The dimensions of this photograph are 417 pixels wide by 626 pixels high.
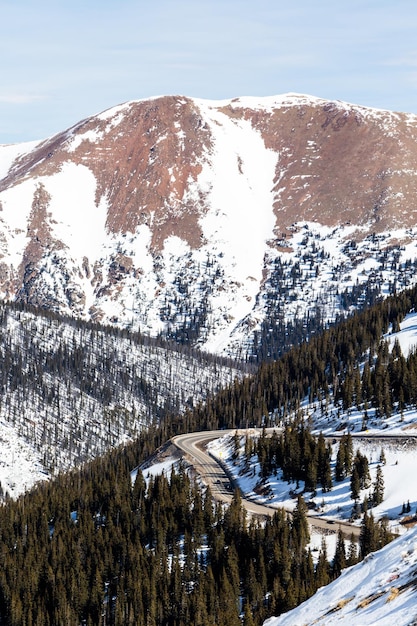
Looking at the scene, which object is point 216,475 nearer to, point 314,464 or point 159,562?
point 314,464

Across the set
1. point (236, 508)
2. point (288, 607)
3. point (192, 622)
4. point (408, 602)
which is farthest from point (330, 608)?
point (236, 508)

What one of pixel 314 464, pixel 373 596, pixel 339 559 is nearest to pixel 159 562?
pixel 314 464

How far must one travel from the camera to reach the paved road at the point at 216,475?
11956 cm

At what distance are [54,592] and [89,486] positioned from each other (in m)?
46.3

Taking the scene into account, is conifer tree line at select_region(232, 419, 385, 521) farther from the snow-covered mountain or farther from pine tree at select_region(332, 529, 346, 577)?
the snow-covered mountain

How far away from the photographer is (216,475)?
152625 millimetres

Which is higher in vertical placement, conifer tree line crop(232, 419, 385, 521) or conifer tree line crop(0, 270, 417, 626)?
conifer tree line crop(232, 419, 385, 521)

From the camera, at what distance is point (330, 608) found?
65375mm

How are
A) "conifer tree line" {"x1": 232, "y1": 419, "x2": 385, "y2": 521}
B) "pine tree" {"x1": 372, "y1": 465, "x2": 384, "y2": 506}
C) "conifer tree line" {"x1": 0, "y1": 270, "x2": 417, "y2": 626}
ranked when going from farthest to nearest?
"conifer tree line" {"x1": 232, "y1": 419, "x2": 385, "y2": 521} → "pine tree" {"x1": 372, "y1": 465, "x2": 384, "y2": 506} → "conifer tree line" {"x1": 0, "y1": 270, "x2": 417, "y2": 626}

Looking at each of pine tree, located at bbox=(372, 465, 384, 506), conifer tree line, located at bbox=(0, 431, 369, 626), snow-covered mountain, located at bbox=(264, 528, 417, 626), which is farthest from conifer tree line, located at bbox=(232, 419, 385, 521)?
snow-covered mountain, located at bbox=(264, 528, 417, 626)

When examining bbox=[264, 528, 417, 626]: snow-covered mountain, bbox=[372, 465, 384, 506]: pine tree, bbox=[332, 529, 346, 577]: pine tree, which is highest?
bbox=[264, 528, 417, 626]: snow-covered mountain

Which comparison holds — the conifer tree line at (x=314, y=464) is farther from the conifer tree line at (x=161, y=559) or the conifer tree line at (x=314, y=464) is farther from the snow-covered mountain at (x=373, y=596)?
the snow-covered mountain at (x=373, y=596)

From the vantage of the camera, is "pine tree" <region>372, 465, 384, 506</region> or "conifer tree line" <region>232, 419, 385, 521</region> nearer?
"pine tree" <region>372, 465, 384, 506</region>

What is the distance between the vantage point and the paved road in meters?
120
